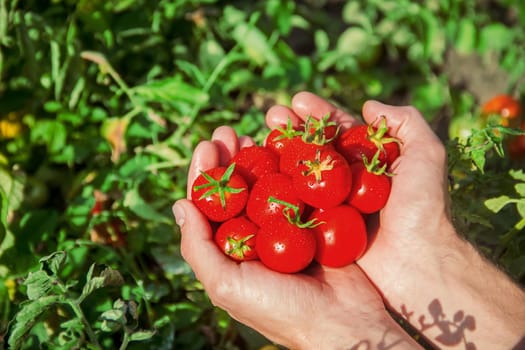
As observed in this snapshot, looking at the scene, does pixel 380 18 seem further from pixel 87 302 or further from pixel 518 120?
pixel 87 302

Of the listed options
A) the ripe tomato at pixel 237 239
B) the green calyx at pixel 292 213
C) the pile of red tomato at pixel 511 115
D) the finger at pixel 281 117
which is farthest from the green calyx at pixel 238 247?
the pile of red tomato at pixel 511 115

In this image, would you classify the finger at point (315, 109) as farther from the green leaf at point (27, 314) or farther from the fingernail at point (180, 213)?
the green leaf at point (27, 314)

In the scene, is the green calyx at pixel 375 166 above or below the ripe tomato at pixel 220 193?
above

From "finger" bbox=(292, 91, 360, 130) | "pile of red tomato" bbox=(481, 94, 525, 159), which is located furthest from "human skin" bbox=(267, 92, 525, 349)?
"pile of red tomato" bbox=(481, 94, 525, 159)

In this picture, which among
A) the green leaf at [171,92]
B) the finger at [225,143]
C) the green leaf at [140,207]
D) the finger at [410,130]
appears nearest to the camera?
the finger at [410,130]

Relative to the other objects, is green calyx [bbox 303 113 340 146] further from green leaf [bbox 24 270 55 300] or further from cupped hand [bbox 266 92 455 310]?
green leaf [bbox 24 270 55 300]

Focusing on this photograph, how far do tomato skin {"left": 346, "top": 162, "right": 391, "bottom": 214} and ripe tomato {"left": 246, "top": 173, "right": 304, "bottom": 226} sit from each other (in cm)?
15

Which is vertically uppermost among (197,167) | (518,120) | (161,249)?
(197,167)

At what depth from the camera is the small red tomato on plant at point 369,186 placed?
5.78 feet

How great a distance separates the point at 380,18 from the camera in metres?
3.81

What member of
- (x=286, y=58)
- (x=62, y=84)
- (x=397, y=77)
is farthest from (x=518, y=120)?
(x=62, y=84)

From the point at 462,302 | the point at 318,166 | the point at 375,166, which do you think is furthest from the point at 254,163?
the point at 462,302

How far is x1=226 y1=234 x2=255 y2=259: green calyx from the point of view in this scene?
Answer: 1688 mm

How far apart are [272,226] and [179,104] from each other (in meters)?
1.03
